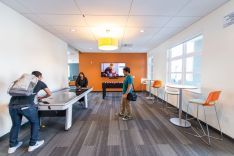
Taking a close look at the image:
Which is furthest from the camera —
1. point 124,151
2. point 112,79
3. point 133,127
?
point 112,79

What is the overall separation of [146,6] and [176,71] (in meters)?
3.15

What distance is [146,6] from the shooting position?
111 inches

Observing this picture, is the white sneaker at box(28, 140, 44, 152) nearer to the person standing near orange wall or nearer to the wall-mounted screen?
the person standing near orange wall

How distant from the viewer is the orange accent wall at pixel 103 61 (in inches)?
358

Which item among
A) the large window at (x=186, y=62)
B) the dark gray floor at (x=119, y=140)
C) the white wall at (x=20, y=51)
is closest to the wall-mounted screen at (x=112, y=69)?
the large window at (x=186, y=62)

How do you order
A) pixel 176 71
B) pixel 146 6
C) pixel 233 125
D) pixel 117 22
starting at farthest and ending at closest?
pixel 176 71, pixel 117 22, pixel 146 6, pixel 233 125

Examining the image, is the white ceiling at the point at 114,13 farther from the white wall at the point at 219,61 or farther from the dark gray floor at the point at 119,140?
the dark gray floor at the point at 119,140

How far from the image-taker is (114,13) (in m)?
3.15

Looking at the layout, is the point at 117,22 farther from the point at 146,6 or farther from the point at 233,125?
the point at 233,125

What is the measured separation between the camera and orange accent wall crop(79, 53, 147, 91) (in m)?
9.09

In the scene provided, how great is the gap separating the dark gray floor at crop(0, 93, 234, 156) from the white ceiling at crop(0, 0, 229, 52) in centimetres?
271

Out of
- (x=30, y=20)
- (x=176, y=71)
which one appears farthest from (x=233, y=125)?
(x=30, y=20)

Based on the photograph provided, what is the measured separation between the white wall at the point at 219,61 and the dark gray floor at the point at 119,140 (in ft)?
1.81

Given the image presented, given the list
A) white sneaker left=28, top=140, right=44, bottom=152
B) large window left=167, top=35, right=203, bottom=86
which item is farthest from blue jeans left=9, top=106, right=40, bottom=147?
large window left=167, top=35, right=203, bottom=86
